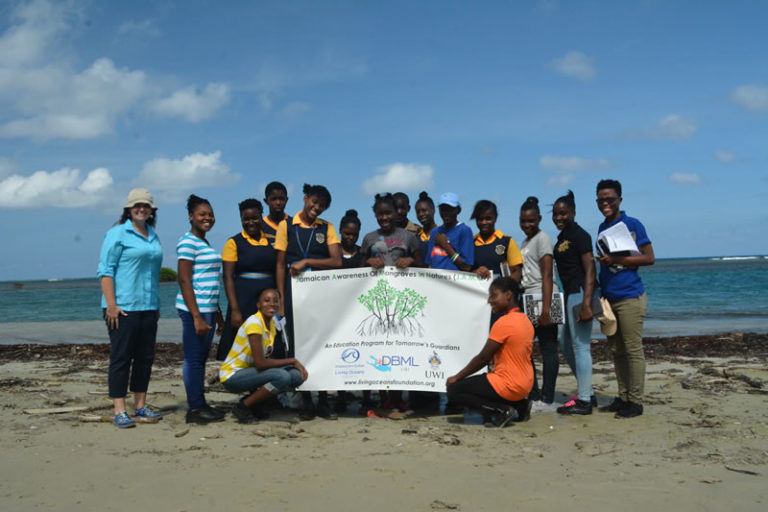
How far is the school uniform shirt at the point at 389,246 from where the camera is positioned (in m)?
5.73

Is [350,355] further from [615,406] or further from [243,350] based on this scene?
[615,406]

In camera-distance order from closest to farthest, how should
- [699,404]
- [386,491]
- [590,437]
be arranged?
[386,491] < [590,437] < [699,404]

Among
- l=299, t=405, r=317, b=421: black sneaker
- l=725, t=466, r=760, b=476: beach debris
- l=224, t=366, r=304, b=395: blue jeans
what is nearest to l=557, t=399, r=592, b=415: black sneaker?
l=725, t=466, r=760, b=476: beach debris

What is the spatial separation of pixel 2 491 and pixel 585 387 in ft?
15.2

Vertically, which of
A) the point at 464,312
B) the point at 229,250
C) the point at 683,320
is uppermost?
the point at 229,250

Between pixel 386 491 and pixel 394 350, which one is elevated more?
pixel 394 350

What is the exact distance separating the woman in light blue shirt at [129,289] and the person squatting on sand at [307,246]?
1.09 m

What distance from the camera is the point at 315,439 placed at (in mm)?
4918

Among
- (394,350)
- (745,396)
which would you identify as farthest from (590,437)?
(745,396)

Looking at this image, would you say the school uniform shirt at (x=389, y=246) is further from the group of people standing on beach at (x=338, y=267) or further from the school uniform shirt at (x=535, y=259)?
the school uniform shirt at (x=535, y=259)

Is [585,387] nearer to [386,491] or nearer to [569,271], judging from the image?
[569,271]

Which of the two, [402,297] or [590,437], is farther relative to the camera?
[402,297]

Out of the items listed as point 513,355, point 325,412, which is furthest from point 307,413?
point 513,355

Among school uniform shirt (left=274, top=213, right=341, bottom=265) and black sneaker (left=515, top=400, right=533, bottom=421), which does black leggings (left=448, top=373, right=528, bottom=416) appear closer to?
black sneaker (left=515, top=400, right=533, bottom=421)
